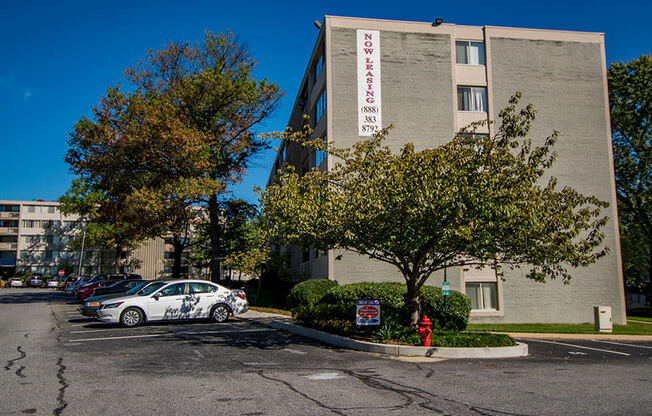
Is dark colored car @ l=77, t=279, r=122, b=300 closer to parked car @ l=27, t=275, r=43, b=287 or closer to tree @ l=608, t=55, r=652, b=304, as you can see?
tree @ l=608, t=55, r=652, b=304

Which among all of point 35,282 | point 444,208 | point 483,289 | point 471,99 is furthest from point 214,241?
point 35,282

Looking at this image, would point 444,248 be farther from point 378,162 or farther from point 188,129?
point 188,129

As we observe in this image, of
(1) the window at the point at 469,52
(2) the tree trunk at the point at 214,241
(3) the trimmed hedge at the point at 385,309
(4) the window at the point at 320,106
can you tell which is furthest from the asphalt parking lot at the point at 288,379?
(1) the window at the point at 469,52

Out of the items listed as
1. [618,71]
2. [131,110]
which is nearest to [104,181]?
[131,110]

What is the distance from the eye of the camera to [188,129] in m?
28.6

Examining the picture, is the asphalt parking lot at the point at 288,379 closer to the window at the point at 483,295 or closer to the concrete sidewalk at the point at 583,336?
the concrete sidewalk at the point at 583,336

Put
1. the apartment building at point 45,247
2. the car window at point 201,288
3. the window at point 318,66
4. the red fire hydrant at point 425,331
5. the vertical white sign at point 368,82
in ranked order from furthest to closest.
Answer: the apartment building at point 45,247
the window at point 318,66
the vertical white sign at point 368,82
the car window at point 201,288
the red fire hydrant at point 425,331

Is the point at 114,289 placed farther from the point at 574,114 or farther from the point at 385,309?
the point at 574,114

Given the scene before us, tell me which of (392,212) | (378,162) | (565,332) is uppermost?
(378,162)

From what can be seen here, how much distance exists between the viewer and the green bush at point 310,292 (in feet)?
69.7

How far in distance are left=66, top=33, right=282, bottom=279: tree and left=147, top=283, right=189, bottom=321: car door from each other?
951 centimetres

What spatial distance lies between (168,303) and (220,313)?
1936 mm

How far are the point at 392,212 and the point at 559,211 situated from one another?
441 cm

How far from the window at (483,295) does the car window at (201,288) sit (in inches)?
491
